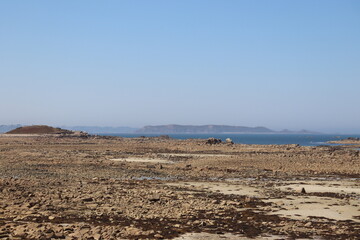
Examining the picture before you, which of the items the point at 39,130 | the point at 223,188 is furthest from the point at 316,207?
the point at 39,130

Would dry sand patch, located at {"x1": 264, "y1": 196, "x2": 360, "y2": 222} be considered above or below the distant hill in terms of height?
below

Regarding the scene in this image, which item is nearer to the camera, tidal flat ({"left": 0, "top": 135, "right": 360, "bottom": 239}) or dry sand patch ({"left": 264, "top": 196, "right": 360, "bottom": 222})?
tidal flat ({"left": 0, "top": 135, "right": 360, "bottom": 239})

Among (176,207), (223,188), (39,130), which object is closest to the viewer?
(176,207)

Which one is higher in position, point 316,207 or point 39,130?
point 39,130

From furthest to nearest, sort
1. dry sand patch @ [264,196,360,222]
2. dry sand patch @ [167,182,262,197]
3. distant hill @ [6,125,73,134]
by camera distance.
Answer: distant hill @ [6,125,73,134] < dry sand patch @ [167,182,262,197] < dry sand patch @ [264,196,360,222]

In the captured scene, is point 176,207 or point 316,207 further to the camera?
point 316,207

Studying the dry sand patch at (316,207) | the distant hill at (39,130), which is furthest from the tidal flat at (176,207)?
Answer: the distant hill at (39,130)

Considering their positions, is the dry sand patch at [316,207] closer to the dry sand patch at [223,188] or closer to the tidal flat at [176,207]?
the tidal flat at [176,207]

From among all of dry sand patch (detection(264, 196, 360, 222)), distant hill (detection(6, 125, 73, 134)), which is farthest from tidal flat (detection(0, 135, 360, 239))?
distant hill (detection(6, 125, 73, 134))

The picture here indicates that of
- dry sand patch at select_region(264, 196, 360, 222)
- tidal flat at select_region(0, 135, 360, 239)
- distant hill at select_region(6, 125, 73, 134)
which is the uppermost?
distant hill at select_region(6, 125, 73, 134)

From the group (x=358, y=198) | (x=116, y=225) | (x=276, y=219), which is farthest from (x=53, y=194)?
(x=358, y=198)

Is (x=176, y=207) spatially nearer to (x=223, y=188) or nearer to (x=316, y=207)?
(x=316, y=207)

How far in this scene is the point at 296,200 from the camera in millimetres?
17266

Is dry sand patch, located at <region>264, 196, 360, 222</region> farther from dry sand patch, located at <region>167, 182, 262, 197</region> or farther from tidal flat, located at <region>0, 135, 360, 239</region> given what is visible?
dry sand patch, located at <region>167, 182, 262, 197</region>
